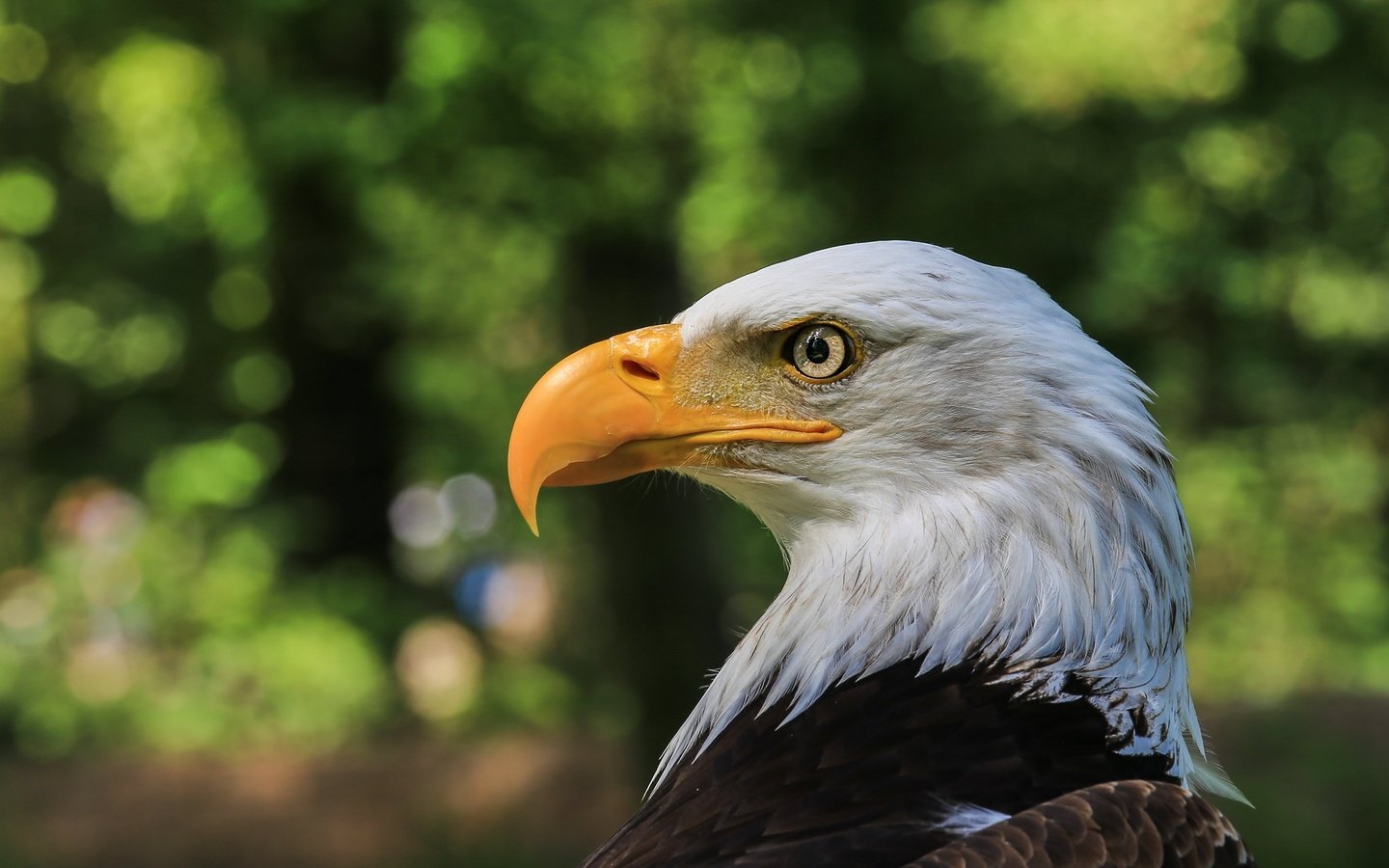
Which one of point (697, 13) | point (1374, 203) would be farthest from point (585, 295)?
point (1374, 203)

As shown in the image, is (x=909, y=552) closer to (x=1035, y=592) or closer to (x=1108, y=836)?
(x=1035, y=592)

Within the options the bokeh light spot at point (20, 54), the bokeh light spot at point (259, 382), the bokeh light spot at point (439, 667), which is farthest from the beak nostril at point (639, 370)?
the bokeh light spot at point (259, 382)

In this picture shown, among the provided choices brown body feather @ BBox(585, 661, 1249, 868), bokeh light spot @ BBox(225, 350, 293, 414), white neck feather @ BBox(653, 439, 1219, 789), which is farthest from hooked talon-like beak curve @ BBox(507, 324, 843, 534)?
bokeh light spot @ BBox(225, 350, 293, 414)

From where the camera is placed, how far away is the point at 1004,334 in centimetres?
238

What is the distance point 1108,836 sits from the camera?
6.52 feet

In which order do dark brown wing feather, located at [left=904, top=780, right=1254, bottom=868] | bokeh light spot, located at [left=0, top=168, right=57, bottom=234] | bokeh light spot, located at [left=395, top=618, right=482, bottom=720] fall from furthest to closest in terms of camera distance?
bokeh light spot, located at [left=395, top=618, right=482, bottom=720], bokeh light spot, located at [left=0, top=168, right=57, bottom=234], dark brown wing feather, located at [left=904, top=780, right=1254, bottom=868]

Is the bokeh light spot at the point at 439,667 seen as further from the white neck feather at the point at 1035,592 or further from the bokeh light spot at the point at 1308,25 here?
the white neck feather at the point at 1035,592

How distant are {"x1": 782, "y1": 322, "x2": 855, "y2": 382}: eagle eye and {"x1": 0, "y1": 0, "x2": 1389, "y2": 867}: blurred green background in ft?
11.5

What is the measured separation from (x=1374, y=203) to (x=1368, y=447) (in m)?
3.00

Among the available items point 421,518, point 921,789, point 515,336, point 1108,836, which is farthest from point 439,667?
point 1108,836

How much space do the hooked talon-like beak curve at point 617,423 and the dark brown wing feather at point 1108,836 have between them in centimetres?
74

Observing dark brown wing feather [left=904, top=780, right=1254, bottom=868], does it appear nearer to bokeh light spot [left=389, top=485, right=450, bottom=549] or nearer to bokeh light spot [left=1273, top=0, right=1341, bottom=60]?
bokeh light spot [left=1273, top=0, right=1341, bottom=60]

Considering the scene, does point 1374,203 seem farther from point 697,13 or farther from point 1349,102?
point 697,13

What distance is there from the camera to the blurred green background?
654 centimetres
